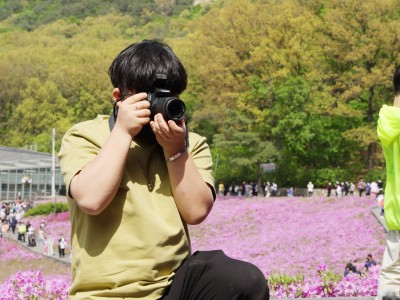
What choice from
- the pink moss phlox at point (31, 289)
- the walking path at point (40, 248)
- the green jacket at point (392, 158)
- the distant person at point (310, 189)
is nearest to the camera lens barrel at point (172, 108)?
the green jacket at point (392, 158)

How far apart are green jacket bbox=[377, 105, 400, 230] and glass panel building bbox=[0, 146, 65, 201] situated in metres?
41.7

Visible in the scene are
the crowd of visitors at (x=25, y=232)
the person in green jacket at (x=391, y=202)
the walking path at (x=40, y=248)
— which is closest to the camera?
the person in green jacket at (x=391, y=202)

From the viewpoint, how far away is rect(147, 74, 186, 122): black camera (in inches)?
93.0

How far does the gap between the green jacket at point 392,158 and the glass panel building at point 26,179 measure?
41703 millimetres

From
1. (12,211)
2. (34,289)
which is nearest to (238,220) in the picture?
(12,211)

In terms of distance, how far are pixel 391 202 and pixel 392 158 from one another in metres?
0.24

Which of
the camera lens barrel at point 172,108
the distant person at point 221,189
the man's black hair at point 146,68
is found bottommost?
the distant person at point 221,189

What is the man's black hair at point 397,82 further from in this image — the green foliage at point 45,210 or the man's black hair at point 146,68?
the green foliage at point 45,210

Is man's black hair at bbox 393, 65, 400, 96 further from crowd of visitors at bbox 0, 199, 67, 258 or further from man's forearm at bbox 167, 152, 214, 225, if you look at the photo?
crowd of visitors at bbox 0, 199, 67, 258

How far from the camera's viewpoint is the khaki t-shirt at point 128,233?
236cm

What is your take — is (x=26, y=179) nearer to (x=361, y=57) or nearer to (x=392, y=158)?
(x=361, y=57)

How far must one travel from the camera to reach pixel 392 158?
13.7 ft

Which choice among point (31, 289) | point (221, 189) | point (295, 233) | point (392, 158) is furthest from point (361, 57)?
point (392, 158)

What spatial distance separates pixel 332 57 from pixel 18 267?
22.2 m
